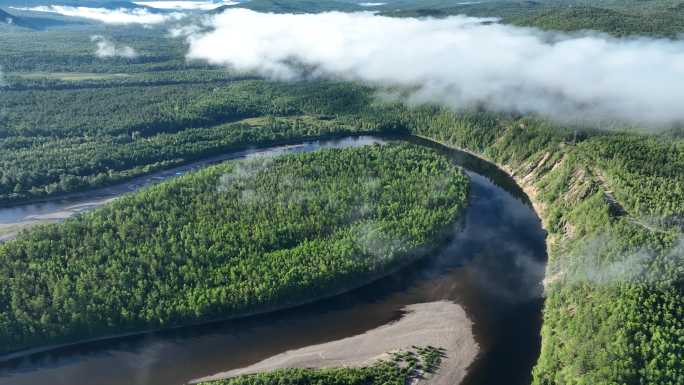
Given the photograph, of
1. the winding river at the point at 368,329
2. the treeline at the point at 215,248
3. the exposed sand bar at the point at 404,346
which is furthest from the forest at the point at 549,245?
the exposed sand bar at the point at 404,346

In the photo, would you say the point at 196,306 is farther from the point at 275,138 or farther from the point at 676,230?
the point at 275,138

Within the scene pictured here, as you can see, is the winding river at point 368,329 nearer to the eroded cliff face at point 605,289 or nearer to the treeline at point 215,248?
the treeline at point 215,248

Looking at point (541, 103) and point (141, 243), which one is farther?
point (541, 103)

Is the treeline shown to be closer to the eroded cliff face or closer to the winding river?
the winding river

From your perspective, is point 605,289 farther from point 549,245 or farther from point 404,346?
point 404,346

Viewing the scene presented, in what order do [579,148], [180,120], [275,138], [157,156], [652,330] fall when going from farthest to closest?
[180,120], [275,138], [157,156], [579,148], [652,330]

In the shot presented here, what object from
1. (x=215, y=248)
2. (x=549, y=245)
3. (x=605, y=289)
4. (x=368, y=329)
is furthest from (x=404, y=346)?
(x=549, y=245)

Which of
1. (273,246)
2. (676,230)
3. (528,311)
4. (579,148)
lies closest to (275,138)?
(273,246)
